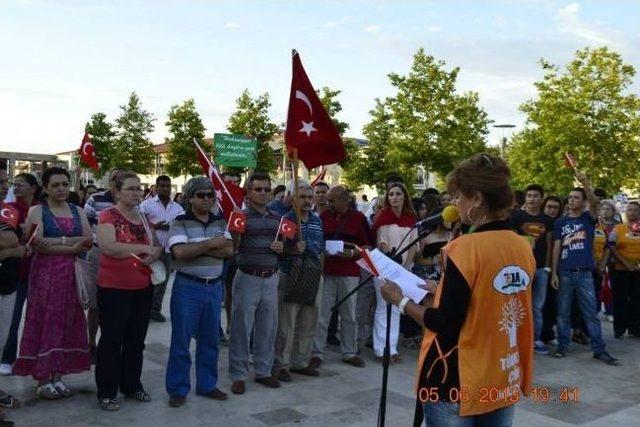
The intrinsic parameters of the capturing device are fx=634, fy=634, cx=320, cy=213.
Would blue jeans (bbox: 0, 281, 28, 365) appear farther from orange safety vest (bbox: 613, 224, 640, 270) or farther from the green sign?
the green sign

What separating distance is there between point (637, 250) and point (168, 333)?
254 inches

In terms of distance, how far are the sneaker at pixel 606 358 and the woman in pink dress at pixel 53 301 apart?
574 centimetres

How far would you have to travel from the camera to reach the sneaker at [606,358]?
7.38 metres

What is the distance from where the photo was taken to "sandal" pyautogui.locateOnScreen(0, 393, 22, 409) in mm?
4906

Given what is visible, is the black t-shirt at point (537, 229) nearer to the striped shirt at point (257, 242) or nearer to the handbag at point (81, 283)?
the striped shirt at point (257, 242)

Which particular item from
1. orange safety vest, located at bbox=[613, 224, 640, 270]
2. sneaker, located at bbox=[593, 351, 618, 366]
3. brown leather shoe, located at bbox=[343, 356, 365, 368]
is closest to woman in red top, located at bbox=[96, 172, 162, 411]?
brown leather shoe, located at bbox=[343, 356, 365, 368]

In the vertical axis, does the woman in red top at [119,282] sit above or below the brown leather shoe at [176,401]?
above

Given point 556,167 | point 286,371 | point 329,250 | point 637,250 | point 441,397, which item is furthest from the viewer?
point 556,167

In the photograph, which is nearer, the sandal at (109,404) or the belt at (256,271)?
the sandal at (109,404)

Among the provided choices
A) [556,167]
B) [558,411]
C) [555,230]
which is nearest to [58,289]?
[558,411]

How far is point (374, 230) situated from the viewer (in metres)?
7.25

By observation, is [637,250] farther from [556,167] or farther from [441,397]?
[556,167]

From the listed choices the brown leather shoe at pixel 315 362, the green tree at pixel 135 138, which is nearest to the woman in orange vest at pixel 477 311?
the brown leather shoe at pixel 315 362

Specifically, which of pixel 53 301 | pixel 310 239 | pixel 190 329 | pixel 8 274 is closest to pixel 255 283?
pixel 190 329
